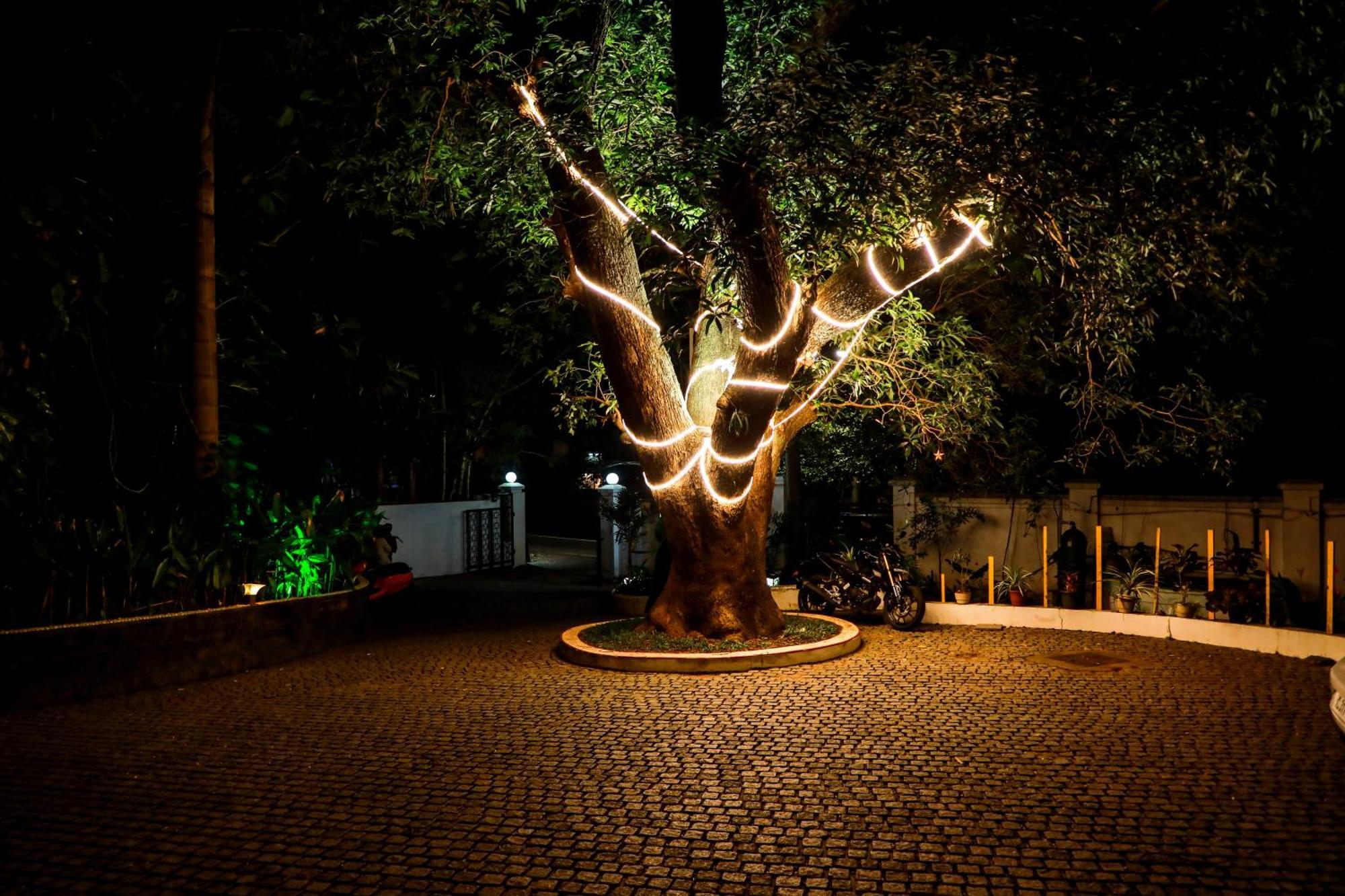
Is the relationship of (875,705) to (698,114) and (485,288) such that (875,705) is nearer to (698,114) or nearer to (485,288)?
(698,114)

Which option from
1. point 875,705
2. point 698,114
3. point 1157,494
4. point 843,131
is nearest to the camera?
point 875,705

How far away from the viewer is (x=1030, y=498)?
13.5 meters

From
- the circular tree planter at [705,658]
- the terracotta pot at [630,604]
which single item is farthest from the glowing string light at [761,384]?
the terracotta pot at [630,604]

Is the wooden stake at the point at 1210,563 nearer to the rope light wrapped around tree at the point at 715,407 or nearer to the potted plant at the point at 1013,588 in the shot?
the potted plant at the point at 1013,588

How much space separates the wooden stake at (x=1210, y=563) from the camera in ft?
36.6

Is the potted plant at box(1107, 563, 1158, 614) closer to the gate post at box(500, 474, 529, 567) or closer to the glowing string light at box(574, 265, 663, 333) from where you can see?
the glowing string light at box(574, 265, 663, 333)

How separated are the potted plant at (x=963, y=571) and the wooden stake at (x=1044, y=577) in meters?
0.77

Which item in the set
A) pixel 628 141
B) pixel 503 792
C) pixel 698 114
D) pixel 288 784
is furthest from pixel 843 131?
pixel 288 784

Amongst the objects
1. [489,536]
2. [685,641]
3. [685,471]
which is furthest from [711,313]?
[489,536]

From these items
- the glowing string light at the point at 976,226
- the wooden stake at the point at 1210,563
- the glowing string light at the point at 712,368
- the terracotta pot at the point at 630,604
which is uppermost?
the glowing string light at the point at 976,226

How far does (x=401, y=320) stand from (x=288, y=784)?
46.8 feet

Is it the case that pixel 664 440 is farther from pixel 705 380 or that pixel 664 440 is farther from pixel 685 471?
pixel 705 380

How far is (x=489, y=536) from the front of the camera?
21297mm

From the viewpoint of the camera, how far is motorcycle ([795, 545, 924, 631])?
12078 mm
